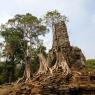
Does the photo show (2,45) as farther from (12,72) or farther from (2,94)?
(2,94)

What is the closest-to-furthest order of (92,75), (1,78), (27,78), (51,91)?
(51,91) < (92,75) < (27,78) < (1,78)

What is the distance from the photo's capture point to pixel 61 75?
29.0 metres

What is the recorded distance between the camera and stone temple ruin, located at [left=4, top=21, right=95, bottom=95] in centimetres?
2615

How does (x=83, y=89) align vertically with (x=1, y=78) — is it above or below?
below

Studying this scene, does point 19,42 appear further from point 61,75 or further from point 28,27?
point 61,75

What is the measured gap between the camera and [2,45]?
4966cm

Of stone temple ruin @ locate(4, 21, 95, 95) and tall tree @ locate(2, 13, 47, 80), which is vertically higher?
tall tree @ locate(2, 13, 47, 80)

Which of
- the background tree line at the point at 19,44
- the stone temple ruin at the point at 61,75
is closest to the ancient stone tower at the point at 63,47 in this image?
the stone temple ruin at the point at 61,75

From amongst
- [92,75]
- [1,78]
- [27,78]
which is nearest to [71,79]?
[92,75]

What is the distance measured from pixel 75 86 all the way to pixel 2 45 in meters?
25.2

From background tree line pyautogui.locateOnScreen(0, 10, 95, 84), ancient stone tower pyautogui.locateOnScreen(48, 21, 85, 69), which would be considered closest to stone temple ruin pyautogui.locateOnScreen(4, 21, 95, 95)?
ancient stone tower pyautogui.locateOnScreen(48, 21, 85, 69)

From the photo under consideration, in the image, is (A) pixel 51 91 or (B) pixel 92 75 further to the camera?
(B) pixel 92 75

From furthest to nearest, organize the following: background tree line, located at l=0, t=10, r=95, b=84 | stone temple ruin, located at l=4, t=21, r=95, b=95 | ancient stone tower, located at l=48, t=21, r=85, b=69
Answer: background tree line, located at l=0, t=10, r=95, b=84 < ancient stone tower, located at l=48, t=21, r=85, b=69 < stone temple ruin, located at l=4, t=21, r=95, b=95

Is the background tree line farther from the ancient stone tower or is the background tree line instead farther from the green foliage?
the ancient stone tower
